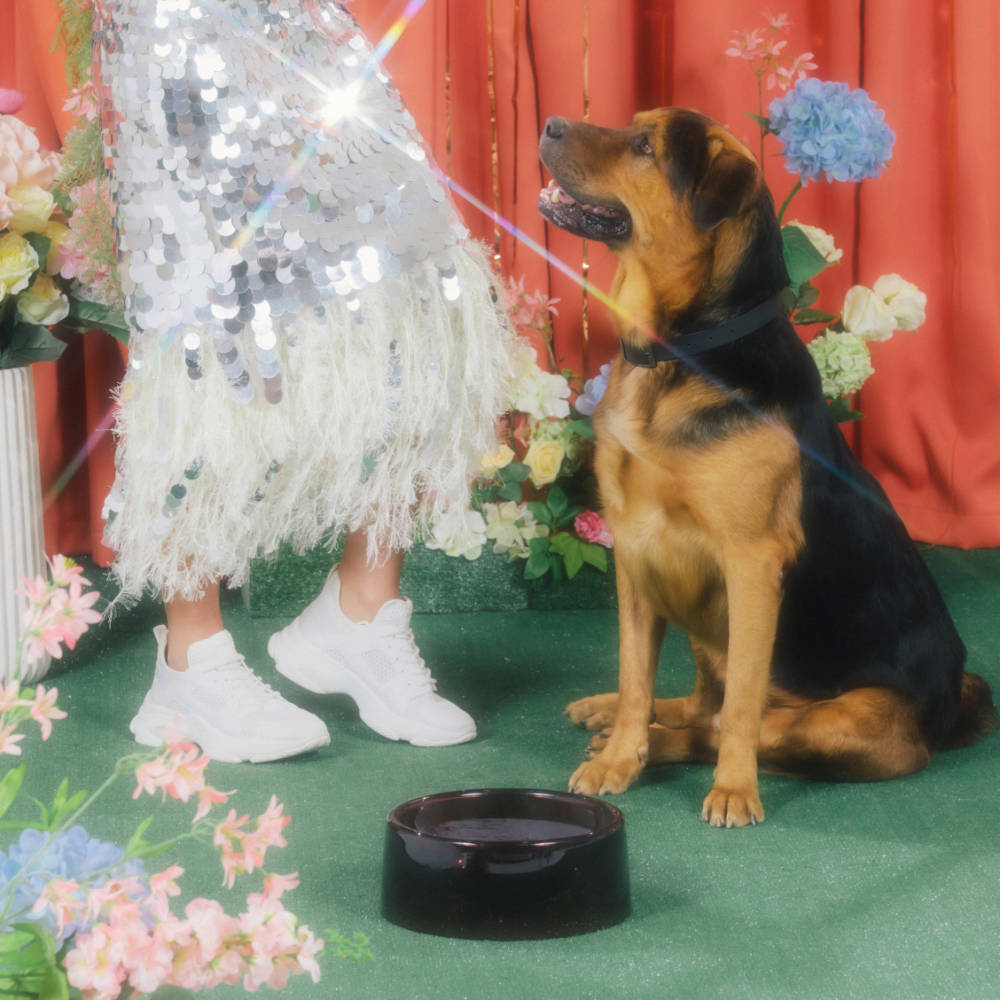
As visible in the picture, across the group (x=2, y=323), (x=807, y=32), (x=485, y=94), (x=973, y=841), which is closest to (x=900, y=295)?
(x=807, y=32)

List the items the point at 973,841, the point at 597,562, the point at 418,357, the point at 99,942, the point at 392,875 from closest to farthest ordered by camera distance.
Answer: the point at 99,942, the point at 392,875, the point at 973,841, the point at 418,357, the point at 597,562

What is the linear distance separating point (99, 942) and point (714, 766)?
54.1 inches

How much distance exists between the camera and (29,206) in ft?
7.06

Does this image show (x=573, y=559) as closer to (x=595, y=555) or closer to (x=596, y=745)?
(x=595, y=555)

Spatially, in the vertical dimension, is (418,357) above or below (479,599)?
above

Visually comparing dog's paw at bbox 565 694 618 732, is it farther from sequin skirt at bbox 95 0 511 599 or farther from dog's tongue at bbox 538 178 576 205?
dog's tongue at bbox 538 178 576 205

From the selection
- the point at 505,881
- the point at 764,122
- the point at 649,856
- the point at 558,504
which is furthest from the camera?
the point at 558,504

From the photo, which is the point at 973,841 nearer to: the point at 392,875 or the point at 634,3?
the point at 392,875

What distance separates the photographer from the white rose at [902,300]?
2795 millimetres

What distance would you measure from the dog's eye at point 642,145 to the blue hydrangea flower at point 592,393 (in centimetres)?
88

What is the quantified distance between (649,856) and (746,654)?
30 centimetres

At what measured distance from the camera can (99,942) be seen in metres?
0.65

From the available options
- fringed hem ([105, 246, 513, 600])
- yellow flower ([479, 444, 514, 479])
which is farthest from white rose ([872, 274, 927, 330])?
fringed hem ([105, 246, 513, 600])

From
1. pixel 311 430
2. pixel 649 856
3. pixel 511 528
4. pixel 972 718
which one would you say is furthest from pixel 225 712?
pixel 972 718
